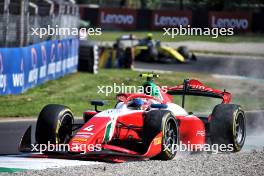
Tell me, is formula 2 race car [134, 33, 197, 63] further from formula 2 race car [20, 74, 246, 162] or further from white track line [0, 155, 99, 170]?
white track line [0, 155, 99, 170]

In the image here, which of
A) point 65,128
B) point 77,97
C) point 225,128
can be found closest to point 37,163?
point 65,128

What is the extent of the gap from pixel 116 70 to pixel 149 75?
1658cm

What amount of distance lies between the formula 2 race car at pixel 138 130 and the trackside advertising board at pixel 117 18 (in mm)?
41195

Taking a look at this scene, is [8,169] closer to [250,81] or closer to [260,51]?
[250,81]

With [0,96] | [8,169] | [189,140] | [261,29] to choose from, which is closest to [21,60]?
[0,96]

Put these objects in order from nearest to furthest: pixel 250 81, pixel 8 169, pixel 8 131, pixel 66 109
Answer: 1. pixel 8 169
2. pixel 66 109
3. pixel 8 131
4. pixel 250 81

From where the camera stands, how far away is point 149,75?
12500mm

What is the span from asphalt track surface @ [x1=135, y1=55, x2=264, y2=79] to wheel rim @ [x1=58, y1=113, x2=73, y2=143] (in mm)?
17041

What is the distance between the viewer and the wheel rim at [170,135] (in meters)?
11.2

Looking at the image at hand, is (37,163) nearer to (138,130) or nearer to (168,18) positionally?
(138,130)

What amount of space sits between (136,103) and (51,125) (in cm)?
136

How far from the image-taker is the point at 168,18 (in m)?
52.5

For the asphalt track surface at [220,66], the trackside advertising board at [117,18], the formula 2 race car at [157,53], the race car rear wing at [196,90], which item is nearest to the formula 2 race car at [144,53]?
the formula 2 race car at [157,53]

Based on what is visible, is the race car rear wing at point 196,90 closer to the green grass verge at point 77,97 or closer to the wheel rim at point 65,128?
the wheel rim at point 65,128
